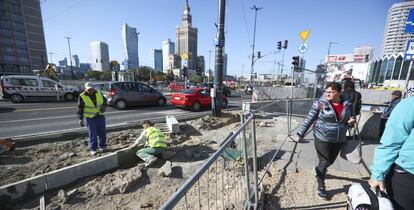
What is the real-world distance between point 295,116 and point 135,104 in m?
9.53

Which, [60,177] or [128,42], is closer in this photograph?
[60,177]

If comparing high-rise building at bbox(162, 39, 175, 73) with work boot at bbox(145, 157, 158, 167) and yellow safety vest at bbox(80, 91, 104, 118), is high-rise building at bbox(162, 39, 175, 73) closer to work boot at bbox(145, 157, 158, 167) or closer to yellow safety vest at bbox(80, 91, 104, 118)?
yellow safety vest at bbox(80, 91, 104, 118)

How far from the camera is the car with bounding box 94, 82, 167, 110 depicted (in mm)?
11844

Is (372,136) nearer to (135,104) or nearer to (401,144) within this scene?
(401,144)

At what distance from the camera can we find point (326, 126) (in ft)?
9.10

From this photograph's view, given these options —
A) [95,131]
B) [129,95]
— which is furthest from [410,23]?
[129,95]

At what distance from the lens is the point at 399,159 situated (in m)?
1.57

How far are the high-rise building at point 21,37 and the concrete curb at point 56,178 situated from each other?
258 ft

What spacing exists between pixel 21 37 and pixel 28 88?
8012 centimetres

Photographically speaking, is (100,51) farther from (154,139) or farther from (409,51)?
(409,51)

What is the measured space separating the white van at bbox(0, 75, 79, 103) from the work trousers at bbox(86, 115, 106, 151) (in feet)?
41.5

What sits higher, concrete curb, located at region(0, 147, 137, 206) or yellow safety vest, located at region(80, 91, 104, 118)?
yellow safety vest, located at region(80, 91, 104, 118)

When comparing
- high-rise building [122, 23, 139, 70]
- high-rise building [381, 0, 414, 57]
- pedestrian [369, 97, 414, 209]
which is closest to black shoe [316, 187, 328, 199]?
pedestrian [369, 97, 414, 209]

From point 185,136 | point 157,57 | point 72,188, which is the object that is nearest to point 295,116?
Answer: point 185,136
